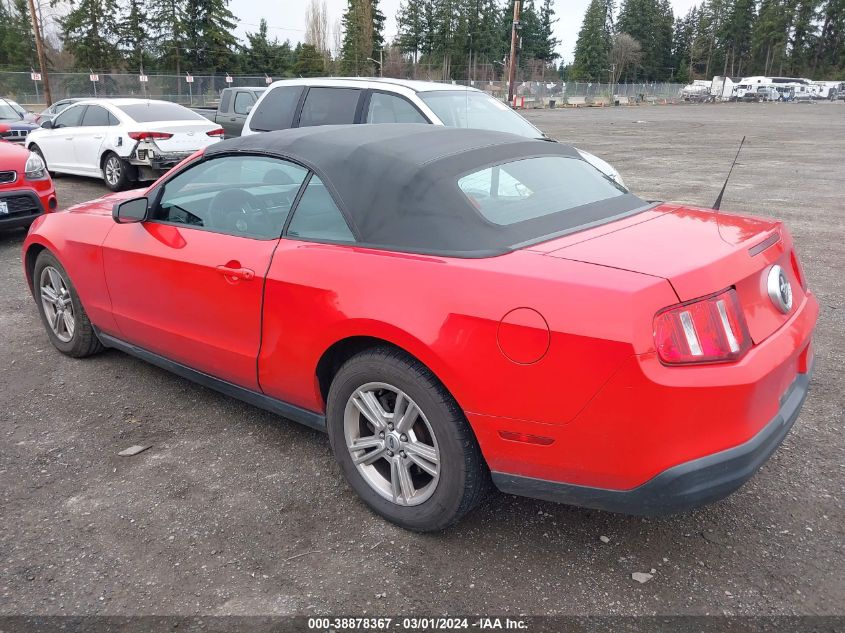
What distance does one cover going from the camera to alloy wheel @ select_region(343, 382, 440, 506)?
2641 mm

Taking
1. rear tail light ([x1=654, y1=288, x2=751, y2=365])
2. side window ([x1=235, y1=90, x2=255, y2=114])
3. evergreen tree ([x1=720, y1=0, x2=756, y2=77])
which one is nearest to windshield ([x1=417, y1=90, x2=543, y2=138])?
rear tail light ([x1=654, y1=288, x2=751, y2=365])

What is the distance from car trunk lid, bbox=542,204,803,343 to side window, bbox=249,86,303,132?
5.82 meters

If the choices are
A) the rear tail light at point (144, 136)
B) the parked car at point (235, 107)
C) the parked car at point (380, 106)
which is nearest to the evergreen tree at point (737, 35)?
the parked car at point (235, 107)

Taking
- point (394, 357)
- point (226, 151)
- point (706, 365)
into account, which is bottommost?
point (394, 357)

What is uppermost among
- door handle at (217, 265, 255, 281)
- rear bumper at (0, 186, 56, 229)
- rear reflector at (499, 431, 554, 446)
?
door handle at (217, 265, 255, 281)

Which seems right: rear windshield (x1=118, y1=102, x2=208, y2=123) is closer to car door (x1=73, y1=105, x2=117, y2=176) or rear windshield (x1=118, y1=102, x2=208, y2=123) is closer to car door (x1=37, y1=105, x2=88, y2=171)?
car door (x1=73, y1=105, x2=117, y2=176)

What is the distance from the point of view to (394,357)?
2607 millimetres

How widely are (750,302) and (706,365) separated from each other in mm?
386

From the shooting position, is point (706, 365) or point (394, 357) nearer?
point (706, 365)

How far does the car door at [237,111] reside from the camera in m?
12.3

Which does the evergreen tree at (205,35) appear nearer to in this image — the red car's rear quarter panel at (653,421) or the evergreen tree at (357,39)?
the evergreen tree at (357,39)

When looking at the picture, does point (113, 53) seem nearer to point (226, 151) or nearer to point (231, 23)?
point (231, 23)

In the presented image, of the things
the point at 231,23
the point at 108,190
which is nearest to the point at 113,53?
the point at 231,23

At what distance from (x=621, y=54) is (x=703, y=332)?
378ft
